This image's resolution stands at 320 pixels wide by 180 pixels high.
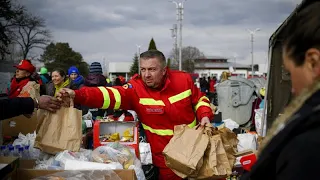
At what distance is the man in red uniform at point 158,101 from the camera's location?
3.15 metres

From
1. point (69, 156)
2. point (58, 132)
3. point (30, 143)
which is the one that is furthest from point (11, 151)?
point (69, 156)

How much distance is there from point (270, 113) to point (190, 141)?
212cm

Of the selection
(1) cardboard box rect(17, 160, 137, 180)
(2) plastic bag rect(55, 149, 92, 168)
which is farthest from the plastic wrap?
(1) cardboard box rect(17, 160, 137, 180)

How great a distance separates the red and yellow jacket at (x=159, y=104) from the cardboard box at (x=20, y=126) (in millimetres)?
1776

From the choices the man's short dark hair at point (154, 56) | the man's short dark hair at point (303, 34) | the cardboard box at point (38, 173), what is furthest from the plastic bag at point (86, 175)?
the man's short dark hair at point (303, 34)

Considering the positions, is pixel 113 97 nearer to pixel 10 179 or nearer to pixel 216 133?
pixel 216 133

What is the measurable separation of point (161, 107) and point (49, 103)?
1.01m

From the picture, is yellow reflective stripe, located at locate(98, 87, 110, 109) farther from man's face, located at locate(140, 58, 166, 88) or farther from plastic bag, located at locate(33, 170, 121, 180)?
plastic bag, located at locate(33, 170, 121, 180)

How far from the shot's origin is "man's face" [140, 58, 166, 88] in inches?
124

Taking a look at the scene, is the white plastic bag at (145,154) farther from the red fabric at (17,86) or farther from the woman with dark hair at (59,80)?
the red fabric at (17,86)

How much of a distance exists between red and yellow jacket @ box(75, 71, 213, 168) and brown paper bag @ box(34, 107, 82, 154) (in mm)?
337

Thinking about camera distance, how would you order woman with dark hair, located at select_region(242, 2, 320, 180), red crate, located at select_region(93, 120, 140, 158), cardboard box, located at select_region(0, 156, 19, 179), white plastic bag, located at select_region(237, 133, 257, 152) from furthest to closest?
white plastic bag, located at select_region(237, 133, 257, 152) → red crate, located at select_region(93, 120, 140, 158) → cardboard box, located at select_region(0, 156, 19, 179) → woman with dark hair, located at select_region(242, 2, 320, 180)

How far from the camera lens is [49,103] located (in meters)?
2.72

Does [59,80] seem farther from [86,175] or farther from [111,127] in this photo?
[86,175]
